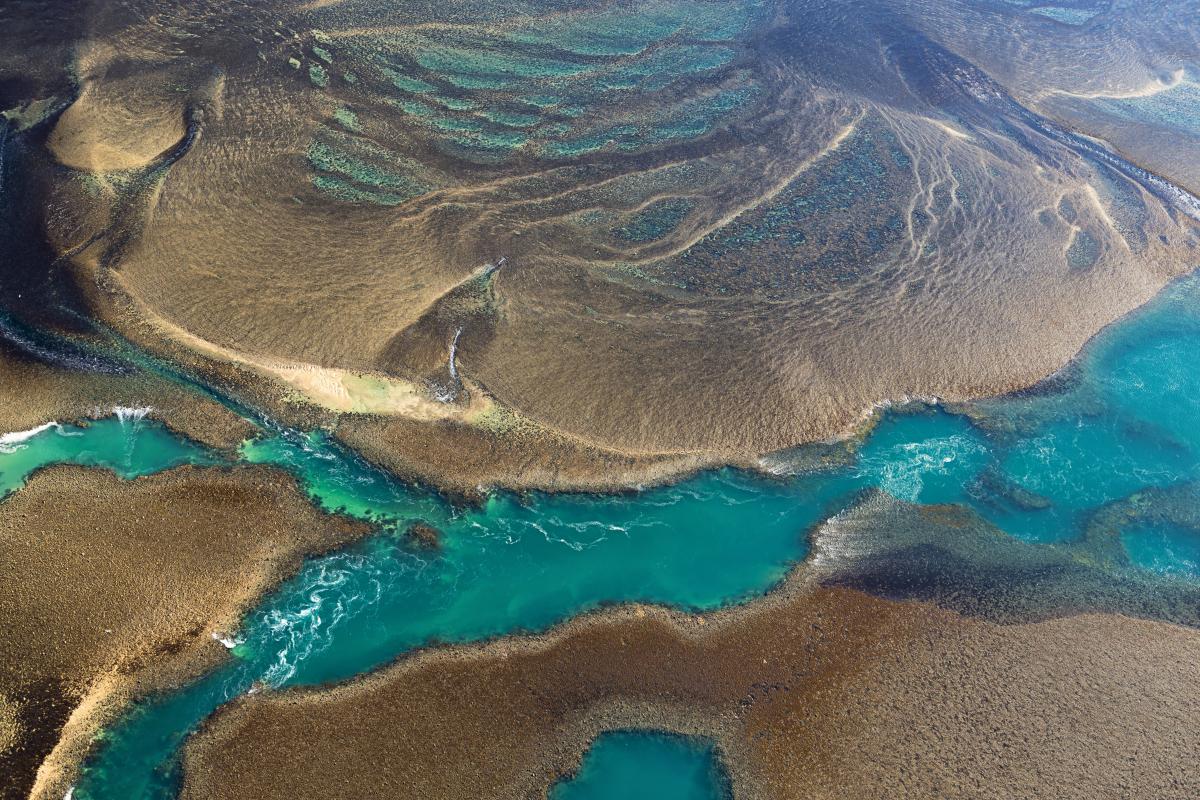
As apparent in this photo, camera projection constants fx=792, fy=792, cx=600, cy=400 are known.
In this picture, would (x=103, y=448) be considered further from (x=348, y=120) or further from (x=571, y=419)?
(x=348, y=120)

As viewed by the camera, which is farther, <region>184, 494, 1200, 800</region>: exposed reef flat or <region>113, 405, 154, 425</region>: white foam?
<region>113, 405, 154, 425</region>: white foam

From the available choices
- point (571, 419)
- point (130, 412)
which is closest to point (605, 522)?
point (571, 419)

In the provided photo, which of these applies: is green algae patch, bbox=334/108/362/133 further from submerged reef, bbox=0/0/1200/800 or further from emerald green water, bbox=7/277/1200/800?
emerald green water, bbox=7/277/1200/800

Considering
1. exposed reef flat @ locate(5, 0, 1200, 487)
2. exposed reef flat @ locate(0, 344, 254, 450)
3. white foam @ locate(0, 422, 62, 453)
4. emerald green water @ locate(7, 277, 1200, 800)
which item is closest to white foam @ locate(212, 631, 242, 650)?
emerald green water @ locate(7, 277, 1200, 800)

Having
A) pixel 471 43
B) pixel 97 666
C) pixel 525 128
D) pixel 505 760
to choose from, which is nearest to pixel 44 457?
pixel 97 666

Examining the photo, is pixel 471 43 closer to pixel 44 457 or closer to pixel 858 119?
pixel 858 119
